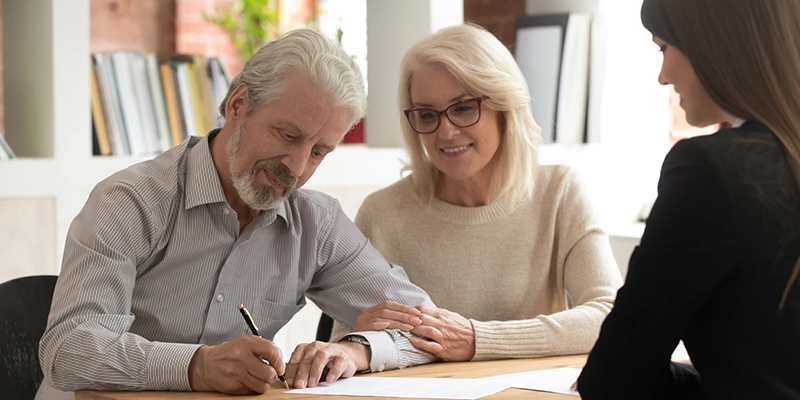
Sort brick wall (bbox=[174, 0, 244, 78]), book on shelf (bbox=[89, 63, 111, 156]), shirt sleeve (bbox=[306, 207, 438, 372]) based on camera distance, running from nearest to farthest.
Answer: shirt sleeve (bbox=[306, 207, 438, 372]), book on shelf (bbox=[89, 63, 111, 156]), brick wall (bbox=[174, 0, 244, 78])

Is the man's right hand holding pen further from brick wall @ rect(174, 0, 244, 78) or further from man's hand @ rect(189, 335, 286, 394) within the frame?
brick wall @ rect(174, 0, 244, 78)

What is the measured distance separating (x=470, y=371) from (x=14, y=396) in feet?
3.01

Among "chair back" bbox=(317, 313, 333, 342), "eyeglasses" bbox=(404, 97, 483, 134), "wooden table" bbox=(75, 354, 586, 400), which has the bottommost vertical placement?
"chair back" bbox=(317, 313, 333, 342)

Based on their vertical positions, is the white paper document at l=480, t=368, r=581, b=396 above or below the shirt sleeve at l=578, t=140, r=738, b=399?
below

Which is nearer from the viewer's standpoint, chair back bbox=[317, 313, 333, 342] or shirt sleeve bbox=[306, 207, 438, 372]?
shirt sleeve bbox=[306, 207, 438, 372]

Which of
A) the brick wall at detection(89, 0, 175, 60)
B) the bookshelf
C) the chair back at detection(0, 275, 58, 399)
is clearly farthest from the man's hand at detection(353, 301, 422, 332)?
the brick wall at detection(89, 0, 175, 60)

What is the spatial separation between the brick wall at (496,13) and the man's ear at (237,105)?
6.80 feet

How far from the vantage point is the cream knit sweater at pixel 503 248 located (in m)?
2.19

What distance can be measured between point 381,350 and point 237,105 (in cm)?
58

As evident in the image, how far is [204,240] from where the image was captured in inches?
70.4

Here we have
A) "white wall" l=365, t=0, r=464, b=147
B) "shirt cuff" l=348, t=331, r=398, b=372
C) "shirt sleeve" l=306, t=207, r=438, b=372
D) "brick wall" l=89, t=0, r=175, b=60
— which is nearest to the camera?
"shirt cuff" l=348, t=331, r=398, b=372

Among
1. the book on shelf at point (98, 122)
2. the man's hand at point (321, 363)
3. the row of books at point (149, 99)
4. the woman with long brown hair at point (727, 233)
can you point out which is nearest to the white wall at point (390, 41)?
the row of books at point (149, 99)

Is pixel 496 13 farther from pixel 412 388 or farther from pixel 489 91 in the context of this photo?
pixel 412 388

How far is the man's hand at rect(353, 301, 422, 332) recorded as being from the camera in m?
1.84
